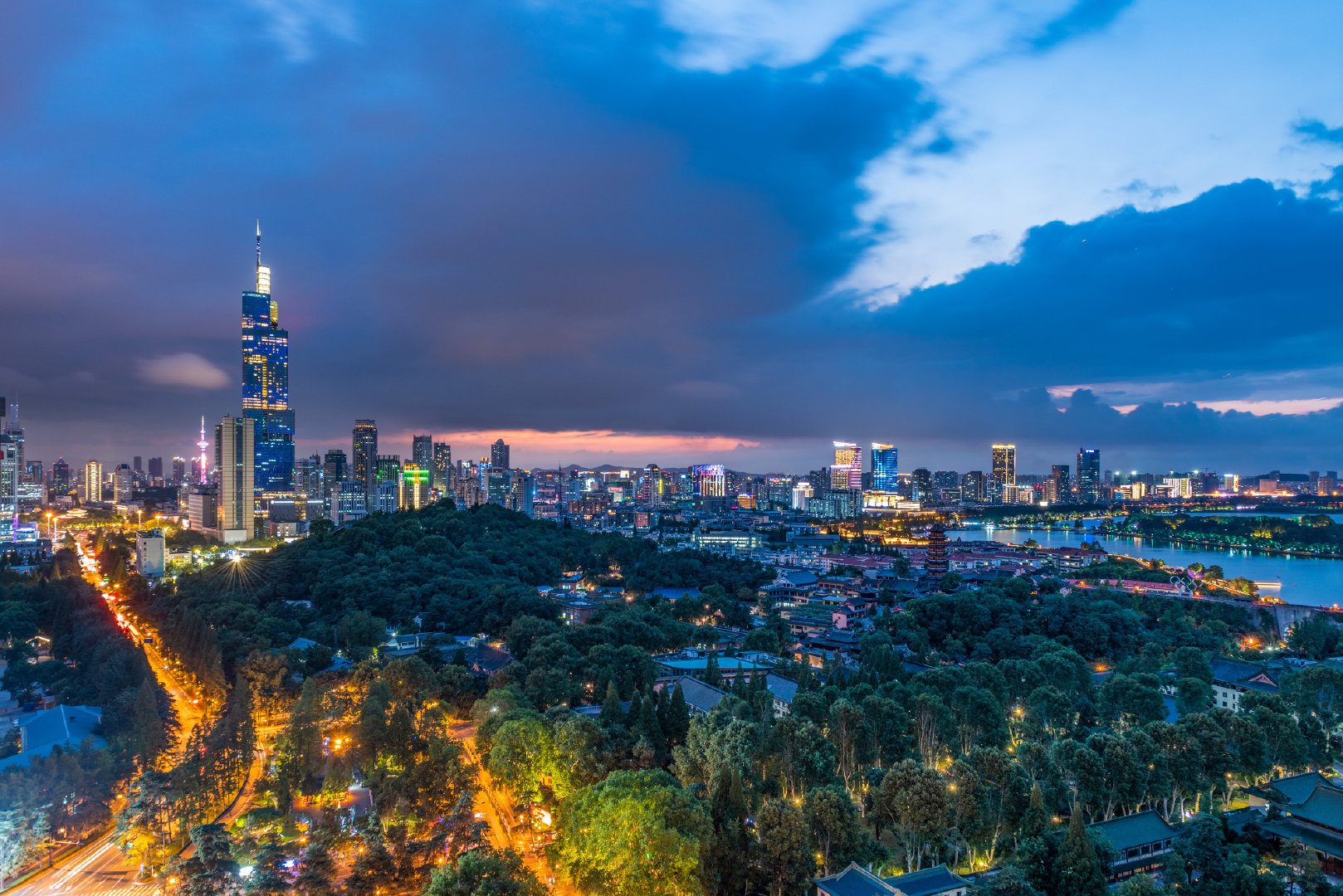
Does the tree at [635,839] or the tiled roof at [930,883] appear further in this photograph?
the tiled roof at [930,883]

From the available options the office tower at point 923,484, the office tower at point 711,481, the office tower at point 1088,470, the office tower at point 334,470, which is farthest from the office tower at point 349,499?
the office tower at point 1088,470

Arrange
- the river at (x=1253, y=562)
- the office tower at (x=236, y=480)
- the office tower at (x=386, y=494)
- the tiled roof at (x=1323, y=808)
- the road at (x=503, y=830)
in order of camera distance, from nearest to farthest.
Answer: the road at (x=503, y=830), the tiled roof at (x=1323, y=808), the river at (x=1253, y=562), the office tower at (x=236, y=480), the office tower at (x=386, y=494)

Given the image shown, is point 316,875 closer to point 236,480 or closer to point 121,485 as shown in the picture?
point 236,480

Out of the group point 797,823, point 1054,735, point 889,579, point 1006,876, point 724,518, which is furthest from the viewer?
point 724,518

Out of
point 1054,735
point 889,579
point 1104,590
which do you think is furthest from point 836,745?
point 889,579

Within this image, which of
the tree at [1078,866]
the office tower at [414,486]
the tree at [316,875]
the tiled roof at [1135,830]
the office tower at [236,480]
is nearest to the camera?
the tree at [316,875]

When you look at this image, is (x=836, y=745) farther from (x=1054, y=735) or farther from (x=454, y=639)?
(x=454, y=639)

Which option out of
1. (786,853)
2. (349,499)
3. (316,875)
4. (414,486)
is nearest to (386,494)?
(414,486)

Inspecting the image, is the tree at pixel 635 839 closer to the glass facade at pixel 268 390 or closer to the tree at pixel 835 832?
the tree at pixel 835 832
